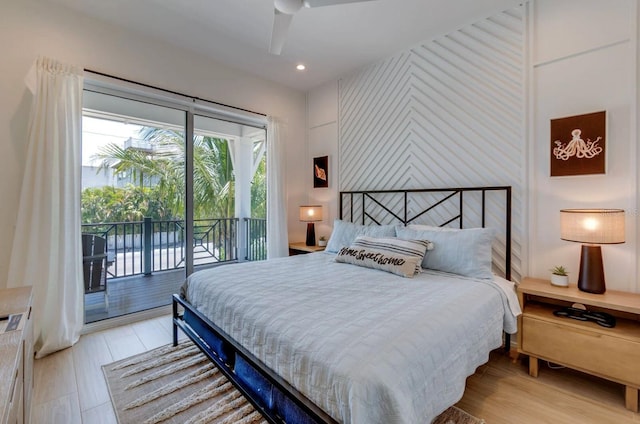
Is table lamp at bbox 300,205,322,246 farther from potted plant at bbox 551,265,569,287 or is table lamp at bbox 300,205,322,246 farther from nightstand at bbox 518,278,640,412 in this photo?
potted plant at bbox 551,265,569,287

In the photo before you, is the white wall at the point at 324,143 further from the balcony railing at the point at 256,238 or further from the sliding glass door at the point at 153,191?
the sliding glass door at the point at 153,191

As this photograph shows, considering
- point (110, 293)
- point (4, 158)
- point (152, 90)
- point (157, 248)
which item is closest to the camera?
point (4, 158)

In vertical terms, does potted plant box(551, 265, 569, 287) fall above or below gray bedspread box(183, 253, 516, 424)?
above

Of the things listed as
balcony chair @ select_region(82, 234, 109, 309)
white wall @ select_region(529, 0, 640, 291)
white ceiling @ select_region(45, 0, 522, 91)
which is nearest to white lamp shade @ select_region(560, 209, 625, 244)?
white wall @ select_region(529, 0, 640, 291)

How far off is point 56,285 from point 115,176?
1.16 meters

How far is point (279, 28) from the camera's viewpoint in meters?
2.06

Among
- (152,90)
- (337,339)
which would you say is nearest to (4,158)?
(152,90)

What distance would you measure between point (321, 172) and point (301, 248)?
113 centimetres

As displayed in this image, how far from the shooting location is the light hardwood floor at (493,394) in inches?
66.3

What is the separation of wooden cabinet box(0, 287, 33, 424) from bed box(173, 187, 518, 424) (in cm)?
85

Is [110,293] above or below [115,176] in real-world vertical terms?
below

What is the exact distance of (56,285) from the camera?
2.41m

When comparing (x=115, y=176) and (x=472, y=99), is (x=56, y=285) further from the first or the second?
(x=472, y=99)

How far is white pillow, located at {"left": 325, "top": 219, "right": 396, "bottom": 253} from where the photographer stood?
2.94 meters
